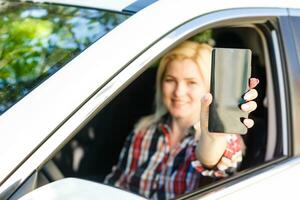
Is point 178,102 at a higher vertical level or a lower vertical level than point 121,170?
higher

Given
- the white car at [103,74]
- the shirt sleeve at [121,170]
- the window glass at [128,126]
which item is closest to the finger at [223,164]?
the white car at [103,74]

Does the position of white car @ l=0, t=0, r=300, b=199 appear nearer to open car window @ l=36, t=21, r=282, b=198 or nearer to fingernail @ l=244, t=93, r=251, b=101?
open car window @ l=36, t=21, r=282, b=198

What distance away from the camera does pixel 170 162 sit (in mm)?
2748

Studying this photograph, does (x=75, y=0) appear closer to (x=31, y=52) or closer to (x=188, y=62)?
(x=31, y=52)

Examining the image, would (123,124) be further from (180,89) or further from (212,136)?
(212,136)

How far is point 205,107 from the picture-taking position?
6.69 ft

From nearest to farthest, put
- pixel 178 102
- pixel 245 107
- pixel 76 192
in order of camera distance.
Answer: pixel 76 192 → pixel 245 107 → pixel 178 102

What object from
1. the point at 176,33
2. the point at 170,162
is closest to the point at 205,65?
the point at 170,162

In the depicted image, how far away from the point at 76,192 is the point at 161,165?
1.17 m

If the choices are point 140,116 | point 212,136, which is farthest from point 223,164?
point 140,116

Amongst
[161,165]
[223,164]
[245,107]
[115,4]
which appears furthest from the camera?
[161,165]

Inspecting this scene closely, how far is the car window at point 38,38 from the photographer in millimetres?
1937

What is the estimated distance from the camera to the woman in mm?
2604

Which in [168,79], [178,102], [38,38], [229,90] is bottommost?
[178,102]
